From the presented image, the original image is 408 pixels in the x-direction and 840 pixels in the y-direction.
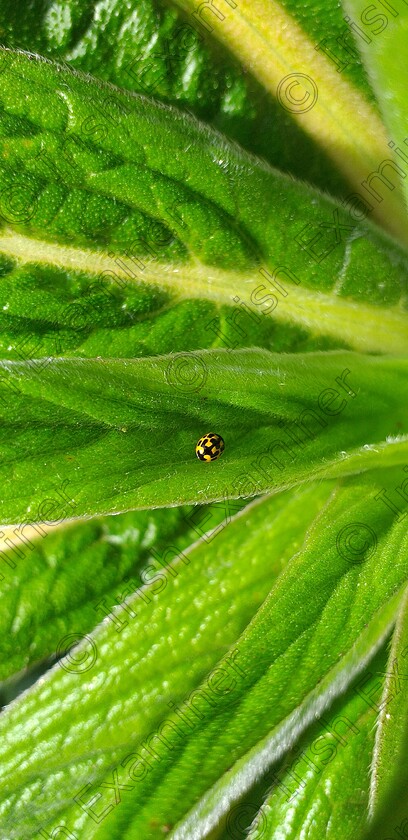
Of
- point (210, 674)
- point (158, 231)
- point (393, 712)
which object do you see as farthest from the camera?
point (158, 231)

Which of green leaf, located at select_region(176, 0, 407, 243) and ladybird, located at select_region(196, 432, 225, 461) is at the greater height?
green leaf, located at select_region(176, 0, 407, 243)

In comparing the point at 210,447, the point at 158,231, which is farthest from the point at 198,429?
the point at 158,231

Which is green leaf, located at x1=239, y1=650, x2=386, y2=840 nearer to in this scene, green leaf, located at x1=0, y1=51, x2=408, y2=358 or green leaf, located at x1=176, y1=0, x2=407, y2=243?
green leaf, located at x1=0, y1=51, x2=408, y2=358

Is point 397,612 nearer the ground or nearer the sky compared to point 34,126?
nearer the ground

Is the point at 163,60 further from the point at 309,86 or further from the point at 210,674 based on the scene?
the point at 210,674

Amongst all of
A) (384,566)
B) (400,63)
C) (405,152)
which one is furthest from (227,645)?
(400,63)

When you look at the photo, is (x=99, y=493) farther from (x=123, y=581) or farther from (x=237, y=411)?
(x=123, y=581)

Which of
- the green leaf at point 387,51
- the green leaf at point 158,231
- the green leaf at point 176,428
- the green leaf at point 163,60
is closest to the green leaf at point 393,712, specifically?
the green leaf at point 176,428

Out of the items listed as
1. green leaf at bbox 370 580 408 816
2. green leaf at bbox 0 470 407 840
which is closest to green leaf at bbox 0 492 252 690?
green leaf at bbox 0 470 407 840
